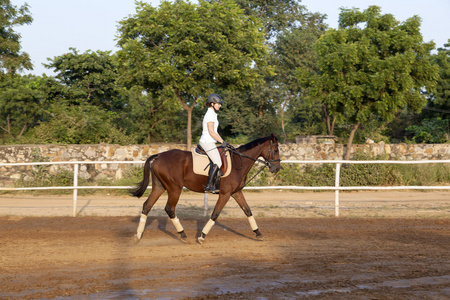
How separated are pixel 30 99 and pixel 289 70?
17199 millimetres

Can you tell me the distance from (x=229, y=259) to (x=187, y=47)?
1254 centimetres

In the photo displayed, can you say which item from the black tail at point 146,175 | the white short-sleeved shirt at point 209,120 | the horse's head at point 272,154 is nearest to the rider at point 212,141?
the white short-sleeved shirt at point 209,120

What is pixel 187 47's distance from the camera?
60.1 ft

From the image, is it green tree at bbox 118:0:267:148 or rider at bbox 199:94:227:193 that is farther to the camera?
green tree at bbox 118:0:267:148

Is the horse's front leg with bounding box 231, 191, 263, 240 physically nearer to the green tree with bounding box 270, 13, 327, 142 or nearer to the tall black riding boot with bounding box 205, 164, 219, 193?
the tall black riding boot with bounding box 205, 164, 219, 193

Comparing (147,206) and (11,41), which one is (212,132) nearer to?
(147,206)

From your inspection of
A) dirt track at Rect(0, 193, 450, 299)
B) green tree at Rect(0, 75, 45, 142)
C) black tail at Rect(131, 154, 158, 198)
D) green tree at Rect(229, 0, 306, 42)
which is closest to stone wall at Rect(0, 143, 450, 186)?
dirt track at Rect(0, 193, 450, 299)

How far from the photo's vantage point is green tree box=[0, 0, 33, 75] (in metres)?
22.9

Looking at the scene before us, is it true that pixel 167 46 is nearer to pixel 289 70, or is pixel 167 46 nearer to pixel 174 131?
pixel 174 131

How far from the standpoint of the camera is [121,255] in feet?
24.8

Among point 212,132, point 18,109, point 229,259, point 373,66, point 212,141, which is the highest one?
point 373,66

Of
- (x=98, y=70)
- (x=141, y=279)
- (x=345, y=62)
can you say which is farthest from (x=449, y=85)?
(x=141, y=279)

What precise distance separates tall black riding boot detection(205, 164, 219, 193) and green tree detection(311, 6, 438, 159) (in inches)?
459

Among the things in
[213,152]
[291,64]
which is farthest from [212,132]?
[291,64]
